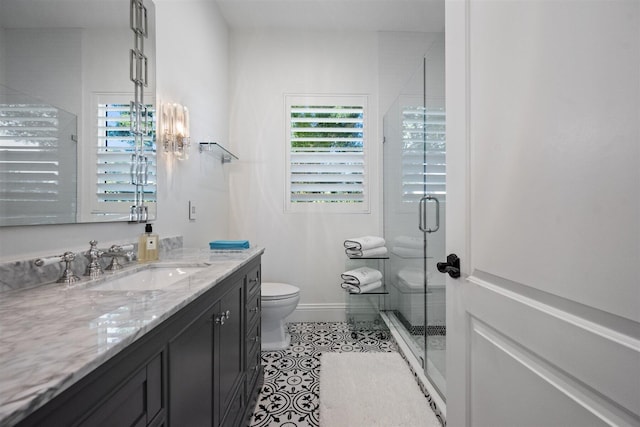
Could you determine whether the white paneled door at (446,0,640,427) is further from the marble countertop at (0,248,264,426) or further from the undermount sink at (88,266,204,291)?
the undermount sink at (88,266,204,291)

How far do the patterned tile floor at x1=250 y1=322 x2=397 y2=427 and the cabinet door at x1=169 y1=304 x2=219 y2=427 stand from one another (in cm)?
72

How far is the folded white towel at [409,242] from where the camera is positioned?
2071 millimetres

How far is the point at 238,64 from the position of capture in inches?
113

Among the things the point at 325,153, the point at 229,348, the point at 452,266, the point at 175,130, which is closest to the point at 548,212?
the point at 452,266

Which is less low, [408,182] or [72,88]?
[72,88]

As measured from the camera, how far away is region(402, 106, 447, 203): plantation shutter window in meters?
1.72

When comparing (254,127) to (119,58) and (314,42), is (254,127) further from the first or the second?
(119,58)

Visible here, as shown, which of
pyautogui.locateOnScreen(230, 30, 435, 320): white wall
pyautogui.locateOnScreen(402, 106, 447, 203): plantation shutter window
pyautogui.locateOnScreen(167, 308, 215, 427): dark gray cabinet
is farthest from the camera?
pyautogui.locateOnScreen(230, 30, 435, 320): white wall

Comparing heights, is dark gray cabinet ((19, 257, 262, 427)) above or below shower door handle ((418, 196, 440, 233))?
below

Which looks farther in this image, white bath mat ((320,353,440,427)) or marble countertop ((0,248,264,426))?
white bath mat ((320,353,440,427))

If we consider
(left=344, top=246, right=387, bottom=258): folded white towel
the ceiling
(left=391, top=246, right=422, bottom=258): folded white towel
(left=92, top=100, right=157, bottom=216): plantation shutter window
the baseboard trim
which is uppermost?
the ceiling

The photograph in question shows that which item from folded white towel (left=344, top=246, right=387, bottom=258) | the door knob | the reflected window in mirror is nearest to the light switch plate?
the reflected window in mirror

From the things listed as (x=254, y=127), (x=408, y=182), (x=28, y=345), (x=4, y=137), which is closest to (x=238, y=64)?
(x=254, y=127)

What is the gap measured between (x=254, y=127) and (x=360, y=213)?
4.34 feet
